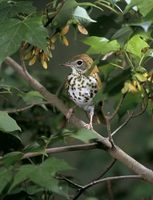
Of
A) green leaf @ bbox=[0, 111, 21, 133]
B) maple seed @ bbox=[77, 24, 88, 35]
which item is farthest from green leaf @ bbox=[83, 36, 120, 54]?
green leaf @ bbox=[0, 111, 21, 133]

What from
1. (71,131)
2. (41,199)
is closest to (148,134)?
(41,199)

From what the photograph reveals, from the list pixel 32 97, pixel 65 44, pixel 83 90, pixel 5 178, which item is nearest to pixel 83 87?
pixel 83 90

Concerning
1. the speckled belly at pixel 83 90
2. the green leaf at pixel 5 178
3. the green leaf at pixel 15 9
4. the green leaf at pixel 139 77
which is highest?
the green leaf at pixel 15 9

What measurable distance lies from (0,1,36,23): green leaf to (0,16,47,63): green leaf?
3 centimetres

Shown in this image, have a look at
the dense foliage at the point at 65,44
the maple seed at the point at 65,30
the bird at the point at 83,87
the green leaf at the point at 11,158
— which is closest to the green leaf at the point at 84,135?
the dense foliage at the point at 65,44

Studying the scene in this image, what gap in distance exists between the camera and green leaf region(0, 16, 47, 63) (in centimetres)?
Result: 109

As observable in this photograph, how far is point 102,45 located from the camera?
42.7 inches

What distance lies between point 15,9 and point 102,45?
0.67 ft

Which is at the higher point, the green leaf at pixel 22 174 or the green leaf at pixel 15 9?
the green leaf at pixel 15 9

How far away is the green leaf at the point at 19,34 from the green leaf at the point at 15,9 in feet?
0.09

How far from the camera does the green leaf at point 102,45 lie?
42.1 inches

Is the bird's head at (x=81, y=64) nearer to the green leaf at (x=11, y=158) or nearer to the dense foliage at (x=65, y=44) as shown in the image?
the dense foliage at (x=65, y=44)

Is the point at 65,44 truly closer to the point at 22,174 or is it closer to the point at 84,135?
the point at 84,135

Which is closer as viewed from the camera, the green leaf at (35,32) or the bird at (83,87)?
the green leaf at (35,32)
